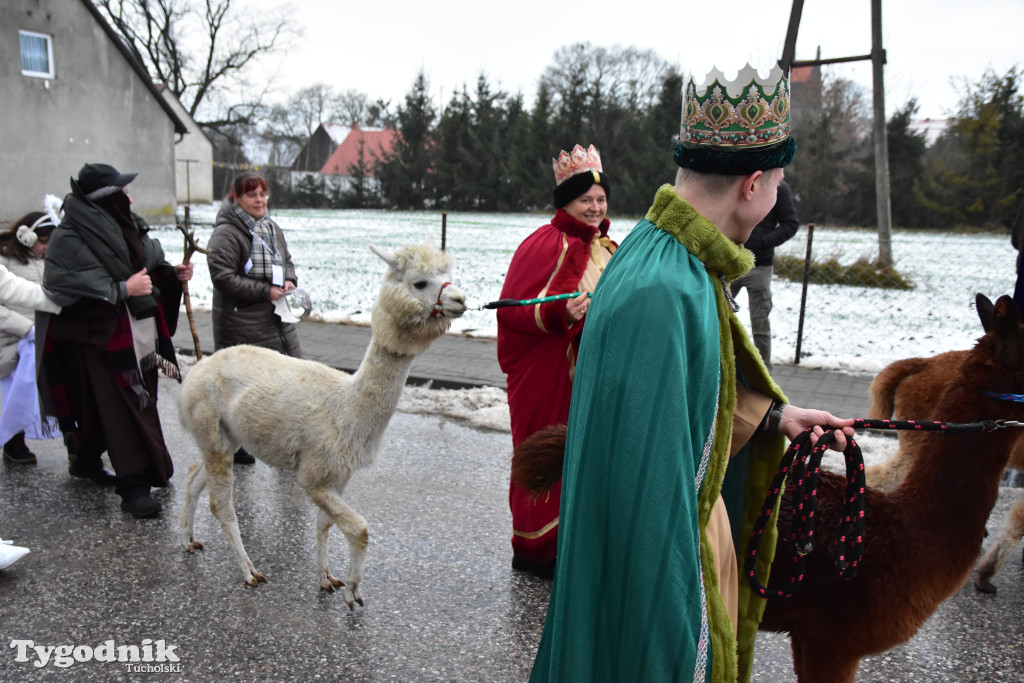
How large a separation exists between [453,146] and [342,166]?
14.0 meters

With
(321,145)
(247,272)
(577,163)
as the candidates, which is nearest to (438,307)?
(577,163)

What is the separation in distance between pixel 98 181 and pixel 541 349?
283 cm

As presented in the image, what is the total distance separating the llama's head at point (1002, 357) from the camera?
8.21 ft

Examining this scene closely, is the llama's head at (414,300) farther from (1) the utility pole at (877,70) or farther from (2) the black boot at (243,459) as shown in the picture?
(1) the utility pole at (877,70)

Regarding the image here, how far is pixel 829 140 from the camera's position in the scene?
29.8 meters

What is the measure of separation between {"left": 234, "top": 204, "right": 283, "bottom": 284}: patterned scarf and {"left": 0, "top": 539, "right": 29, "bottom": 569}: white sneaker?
2.29m

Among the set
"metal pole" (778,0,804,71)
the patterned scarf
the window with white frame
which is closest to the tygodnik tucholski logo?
the patterned scarf

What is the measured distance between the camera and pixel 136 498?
480 centimetres

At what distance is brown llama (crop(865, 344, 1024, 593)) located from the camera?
404cm

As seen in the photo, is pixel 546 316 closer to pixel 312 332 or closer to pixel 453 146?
pixel 312 332

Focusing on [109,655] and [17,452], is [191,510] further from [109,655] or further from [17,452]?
[17,452]

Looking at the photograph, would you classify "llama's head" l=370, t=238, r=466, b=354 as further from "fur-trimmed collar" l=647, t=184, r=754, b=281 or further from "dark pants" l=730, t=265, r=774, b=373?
"dark pants" l=730, t=265, r=774, b=373

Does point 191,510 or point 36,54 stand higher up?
point 36,54

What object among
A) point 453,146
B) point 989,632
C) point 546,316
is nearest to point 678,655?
point 546,316
